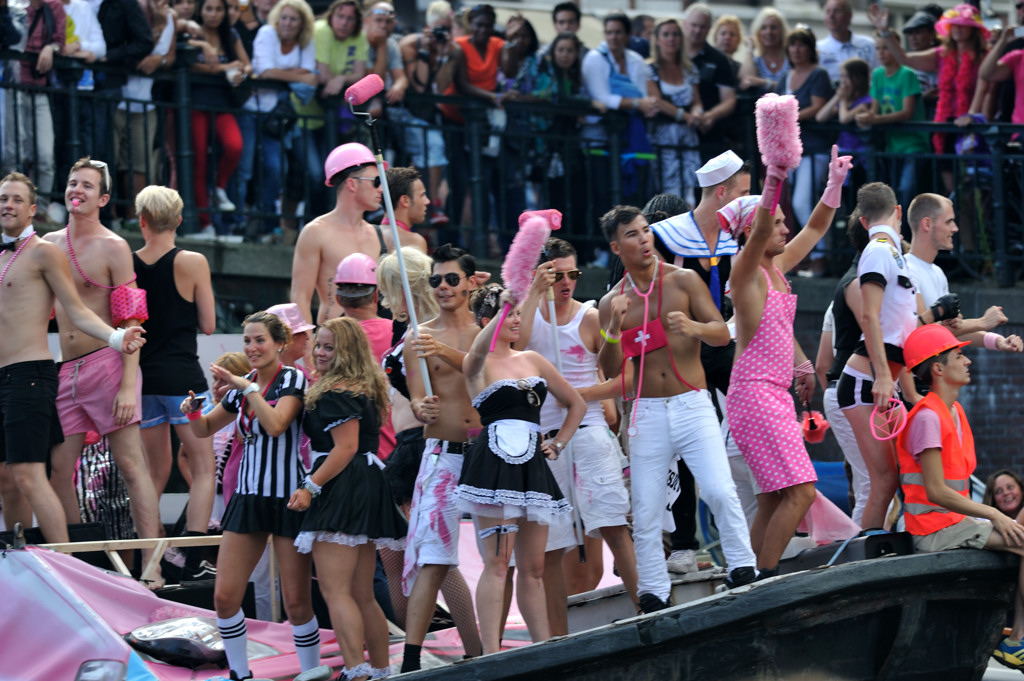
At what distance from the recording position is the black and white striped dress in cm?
680

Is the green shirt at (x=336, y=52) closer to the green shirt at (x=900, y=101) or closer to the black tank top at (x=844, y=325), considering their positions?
the green shirt at (x=900, y=101)

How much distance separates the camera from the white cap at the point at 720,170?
7.41m

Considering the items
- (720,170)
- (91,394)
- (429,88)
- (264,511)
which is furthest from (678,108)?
(264,511)

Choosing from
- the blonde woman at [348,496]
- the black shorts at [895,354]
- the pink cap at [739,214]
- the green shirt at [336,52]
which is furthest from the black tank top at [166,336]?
the black shorts at [895,354]

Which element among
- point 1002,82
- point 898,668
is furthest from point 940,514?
point 1002,82

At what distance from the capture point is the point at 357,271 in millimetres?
7918

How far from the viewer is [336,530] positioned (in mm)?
6641

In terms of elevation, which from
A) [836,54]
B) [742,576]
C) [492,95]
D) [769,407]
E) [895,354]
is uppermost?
[836,54]

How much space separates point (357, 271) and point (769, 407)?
2453 mm

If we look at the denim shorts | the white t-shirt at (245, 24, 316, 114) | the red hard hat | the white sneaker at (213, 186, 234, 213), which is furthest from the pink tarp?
the white t-shirt at (245, 24, 316, 114)

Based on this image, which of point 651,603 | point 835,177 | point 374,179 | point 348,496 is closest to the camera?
point 651,603

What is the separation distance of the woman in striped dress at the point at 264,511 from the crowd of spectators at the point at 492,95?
159 inches

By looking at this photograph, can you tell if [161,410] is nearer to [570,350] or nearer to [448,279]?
[448,279]

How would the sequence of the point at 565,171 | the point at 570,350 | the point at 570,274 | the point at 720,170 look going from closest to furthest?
the point at 570,274 → the point at 720,170 → the point at 570,350 → the point at 565,171
